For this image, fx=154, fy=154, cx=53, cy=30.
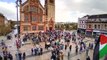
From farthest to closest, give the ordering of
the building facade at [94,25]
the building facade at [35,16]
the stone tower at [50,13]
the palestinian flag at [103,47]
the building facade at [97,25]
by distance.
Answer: the stone tower at [50,13] < the building facade at [35,16] < the building facade at [94,25] < the building facade at [97,25] < the palestinian flag at [103,47]

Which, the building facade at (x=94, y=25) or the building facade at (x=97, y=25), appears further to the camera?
the building facade at (x=94, y=25)

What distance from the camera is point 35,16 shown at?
196ft

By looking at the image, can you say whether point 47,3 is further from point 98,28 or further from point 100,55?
point 100,55

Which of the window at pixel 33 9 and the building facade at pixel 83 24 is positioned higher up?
the window at pixel 33 9

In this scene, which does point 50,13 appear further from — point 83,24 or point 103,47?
point 103,47

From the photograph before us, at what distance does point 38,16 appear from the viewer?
199 feet

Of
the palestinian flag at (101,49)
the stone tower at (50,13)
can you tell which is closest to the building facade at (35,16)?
the stone tower at (50,13)

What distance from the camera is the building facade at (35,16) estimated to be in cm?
5603

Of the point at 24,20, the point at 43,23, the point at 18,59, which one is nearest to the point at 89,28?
the point at 43,23

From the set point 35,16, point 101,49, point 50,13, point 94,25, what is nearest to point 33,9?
point 35,16

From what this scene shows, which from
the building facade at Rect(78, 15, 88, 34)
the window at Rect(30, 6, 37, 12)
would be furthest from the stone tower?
the building facade at Rect(78, 15, 88, 34)

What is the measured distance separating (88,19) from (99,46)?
56.7m

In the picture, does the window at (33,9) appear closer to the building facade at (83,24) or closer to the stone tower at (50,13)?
the stone tower at (50,13)

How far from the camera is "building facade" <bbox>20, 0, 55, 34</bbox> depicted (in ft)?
184
